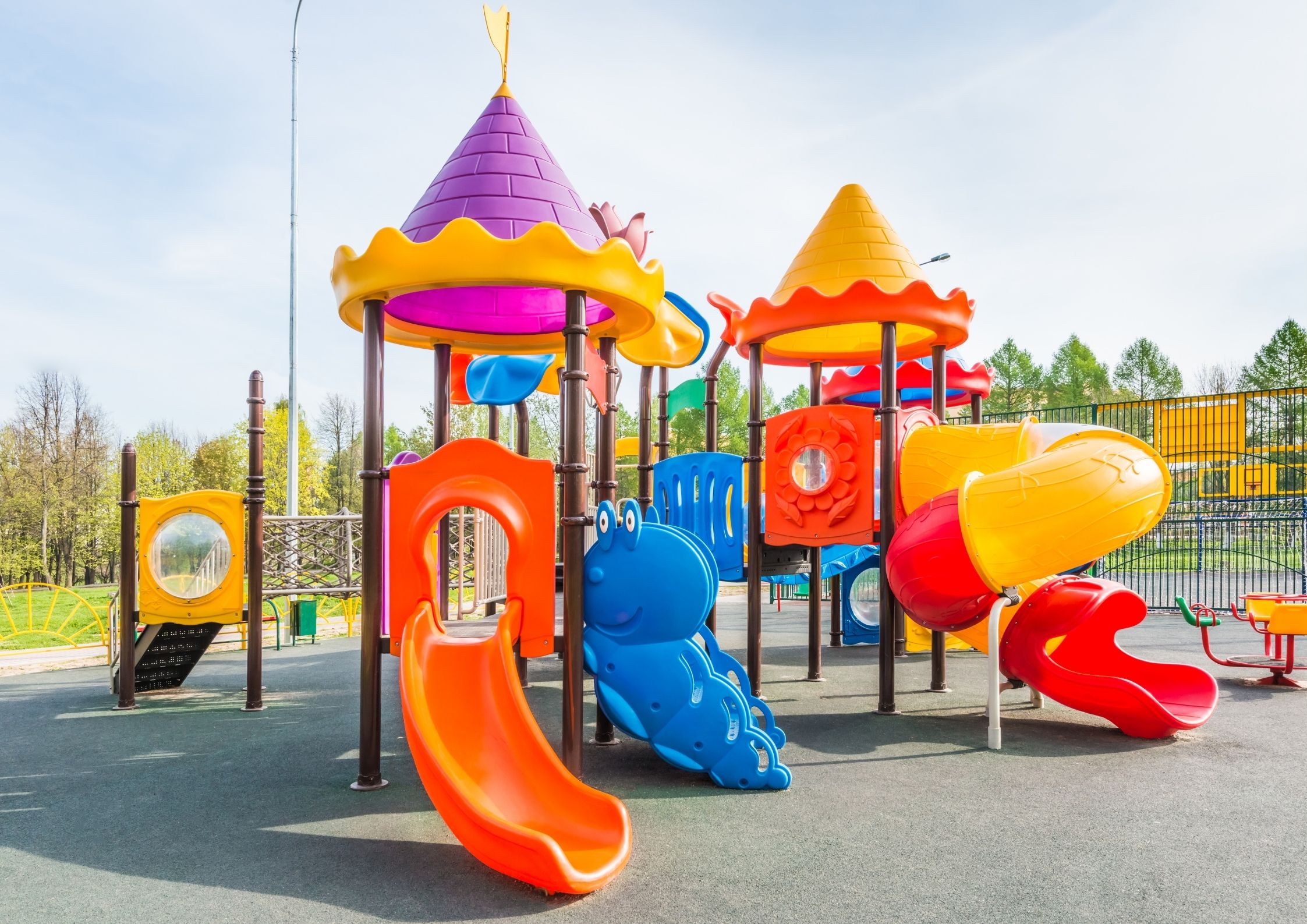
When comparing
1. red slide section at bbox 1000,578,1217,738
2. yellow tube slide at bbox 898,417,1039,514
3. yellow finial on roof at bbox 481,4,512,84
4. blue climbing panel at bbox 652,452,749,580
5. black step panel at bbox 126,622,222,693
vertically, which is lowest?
black step panel at bbox 126,622,222,693

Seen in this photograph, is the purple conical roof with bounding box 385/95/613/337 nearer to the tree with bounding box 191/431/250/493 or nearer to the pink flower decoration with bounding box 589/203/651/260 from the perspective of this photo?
the pink flower decoration with bounding box 589/203/651/260

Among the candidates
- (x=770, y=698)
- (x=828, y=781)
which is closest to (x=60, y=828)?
(x=828, y=781)

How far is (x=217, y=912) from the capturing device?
374cm

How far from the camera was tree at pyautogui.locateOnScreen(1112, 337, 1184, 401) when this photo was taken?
48.2 meters

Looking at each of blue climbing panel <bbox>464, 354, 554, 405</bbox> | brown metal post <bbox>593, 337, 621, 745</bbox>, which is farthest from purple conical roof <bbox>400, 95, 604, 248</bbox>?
blue climbing panel <bbox>464, 354, 554, 405</bbox>

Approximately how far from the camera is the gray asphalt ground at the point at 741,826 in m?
3.82

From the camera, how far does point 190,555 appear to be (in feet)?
28.8

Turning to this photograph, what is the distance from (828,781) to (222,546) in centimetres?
639

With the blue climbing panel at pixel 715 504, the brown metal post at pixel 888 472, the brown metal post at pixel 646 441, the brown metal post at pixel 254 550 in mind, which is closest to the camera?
the brown metal post at pixel 888 472

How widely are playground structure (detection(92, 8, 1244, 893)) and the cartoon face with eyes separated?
17 millimetres

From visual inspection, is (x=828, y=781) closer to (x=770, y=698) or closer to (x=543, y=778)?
(x=543, y=778)

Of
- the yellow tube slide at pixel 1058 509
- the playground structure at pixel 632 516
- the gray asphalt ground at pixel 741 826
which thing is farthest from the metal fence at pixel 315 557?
the yellow tube slide at pixel 1058 509

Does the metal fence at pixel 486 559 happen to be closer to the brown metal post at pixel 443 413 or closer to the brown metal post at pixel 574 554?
the brown metal post at pixel 443 413

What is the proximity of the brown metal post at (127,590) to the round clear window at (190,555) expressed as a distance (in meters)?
0.23
